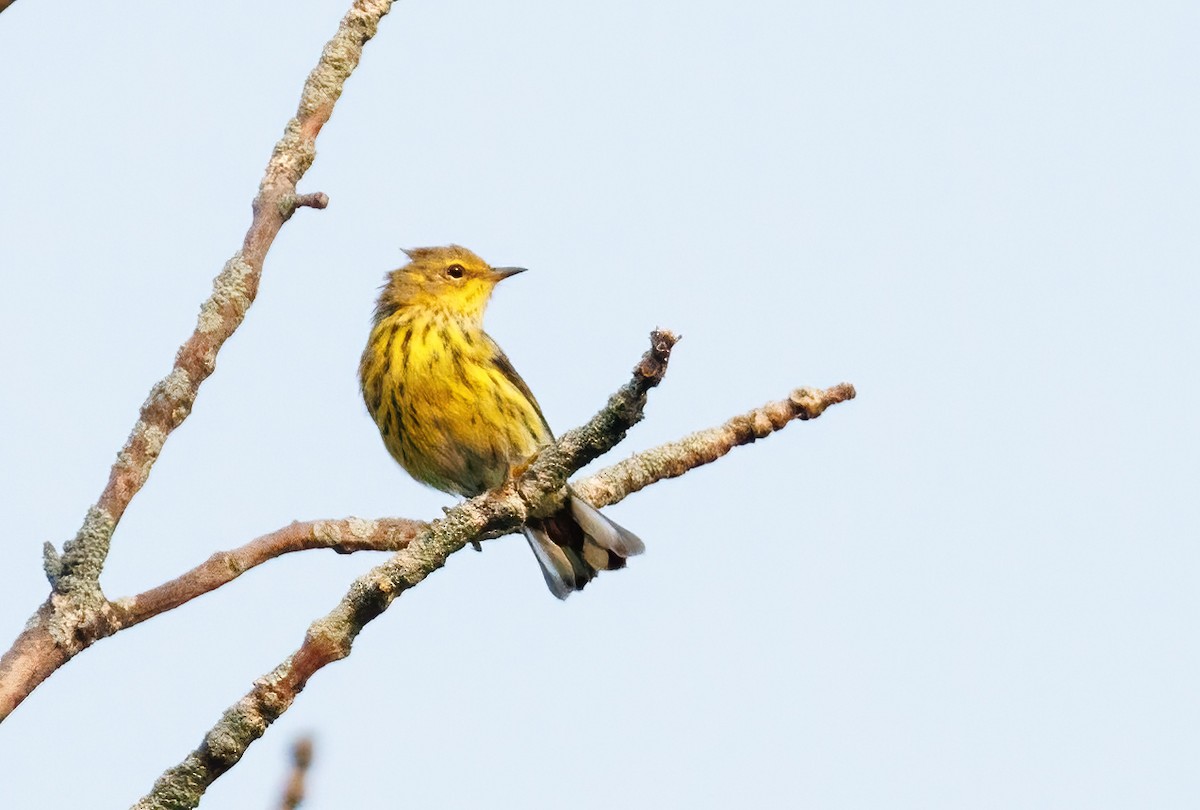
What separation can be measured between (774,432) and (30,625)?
216cm

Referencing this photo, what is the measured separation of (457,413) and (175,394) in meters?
3.69

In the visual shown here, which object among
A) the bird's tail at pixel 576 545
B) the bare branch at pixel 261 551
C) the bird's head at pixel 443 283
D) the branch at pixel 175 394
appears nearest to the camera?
the branch at pixel 175 394

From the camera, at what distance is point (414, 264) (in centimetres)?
859

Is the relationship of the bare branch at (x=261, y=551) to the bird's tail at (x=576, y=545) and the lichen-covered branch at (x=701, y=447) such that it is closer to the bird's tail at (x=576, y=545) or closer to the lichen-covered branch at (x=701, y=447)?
the lichen-covered branch at (x=701, y=447)

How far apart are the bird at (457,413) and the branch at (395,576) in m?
2.88

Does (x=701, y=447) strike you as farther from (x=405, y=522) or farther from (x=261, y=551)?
(x=261, y=551)

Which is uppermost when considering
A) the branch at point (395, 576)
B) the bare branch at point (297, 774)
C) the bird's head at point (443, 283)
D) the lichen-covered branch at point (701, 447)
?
the bird's head at point (443, 283)

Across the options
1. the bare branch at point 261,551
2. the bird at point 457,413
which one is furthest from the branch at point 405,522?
the bird at point 457,413

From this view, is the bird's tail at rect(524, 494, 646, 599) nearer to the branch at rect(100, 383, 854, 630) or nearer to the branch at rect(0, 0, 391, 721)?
the branch at rect(100, 383, 854, 630)

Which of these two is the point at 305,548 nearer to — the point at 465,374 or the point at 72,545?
the point at 72,545

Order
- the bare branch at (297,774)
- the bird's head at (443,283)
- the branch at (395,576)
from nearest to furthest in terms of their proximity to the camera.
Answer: the bare branch at (297,774), the branch at (395,576), the bird's head at (443,283)

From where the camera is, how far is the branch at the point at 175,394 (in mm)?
3066

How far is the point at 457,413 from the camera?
279 inches

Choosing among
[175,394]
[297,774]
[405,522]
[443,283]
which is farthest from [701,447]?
[443,283]
